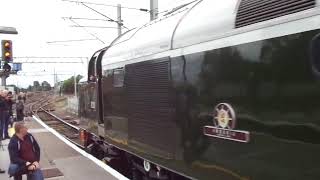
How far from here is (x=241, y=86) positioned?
503 cm

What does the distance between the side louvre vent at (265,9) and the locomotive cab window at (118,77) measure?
187 inches

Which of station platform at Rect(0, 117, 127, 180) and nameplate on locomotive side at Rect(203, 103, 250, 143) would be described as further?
station platform at Rect(0, 117, 127, 180)

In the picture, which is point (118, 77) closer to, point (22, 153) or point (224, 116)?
point (22, 153)

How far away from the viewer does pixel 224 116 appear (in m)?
5.41

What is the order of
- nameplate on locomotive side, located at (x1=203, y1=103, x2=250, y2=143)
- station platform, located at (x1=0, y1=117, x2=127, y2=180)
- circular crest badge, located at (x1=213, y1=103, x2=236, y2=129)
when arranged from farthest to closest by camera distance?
station platform, located at (x1=0, y1=117, x2=127, y2=180), circular crest badge, located at (x1=213, y1=103, x2=236, y2=129), nameplate on locomotive side, located at (x1=203, y1=103, x2=250, y2=143)

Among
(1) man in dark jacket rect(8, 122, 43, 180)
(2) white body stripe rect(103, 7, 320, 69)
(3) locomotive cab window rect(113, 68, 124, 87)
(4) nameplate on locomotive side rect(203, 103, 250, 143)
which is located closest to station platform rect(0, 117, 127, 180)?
(3) locomotive cab window rect(113, 68, 124, 87)

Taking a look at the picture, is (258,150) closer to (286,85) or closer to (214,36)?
(286,85)

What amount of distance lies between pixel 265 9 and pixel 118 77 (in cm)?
559

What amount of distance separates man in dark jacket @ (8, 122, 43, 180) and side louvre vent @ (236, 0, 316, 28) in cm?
391

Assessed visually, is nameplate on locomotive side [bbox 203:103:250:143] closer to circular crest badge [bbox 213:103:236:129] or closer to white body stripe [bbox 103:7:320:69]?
circular crest badge [bbox 213:103:236:129]

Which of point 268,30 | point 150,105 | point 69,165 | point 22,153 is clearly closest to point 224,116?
point 268,30

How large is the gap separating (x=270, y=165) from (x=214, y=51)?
4.97 ft

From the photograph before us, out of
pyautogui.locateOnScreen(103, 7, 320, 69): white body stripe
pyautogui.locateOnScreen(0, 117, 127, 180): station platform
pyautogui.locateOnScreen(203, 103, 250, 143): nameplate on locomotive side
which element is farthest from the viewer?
pyautogui.locateOnScreen(0, 117, 127, 180): station platform

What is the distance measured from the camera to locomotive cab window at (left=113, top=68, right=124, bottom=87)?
32.2ft
